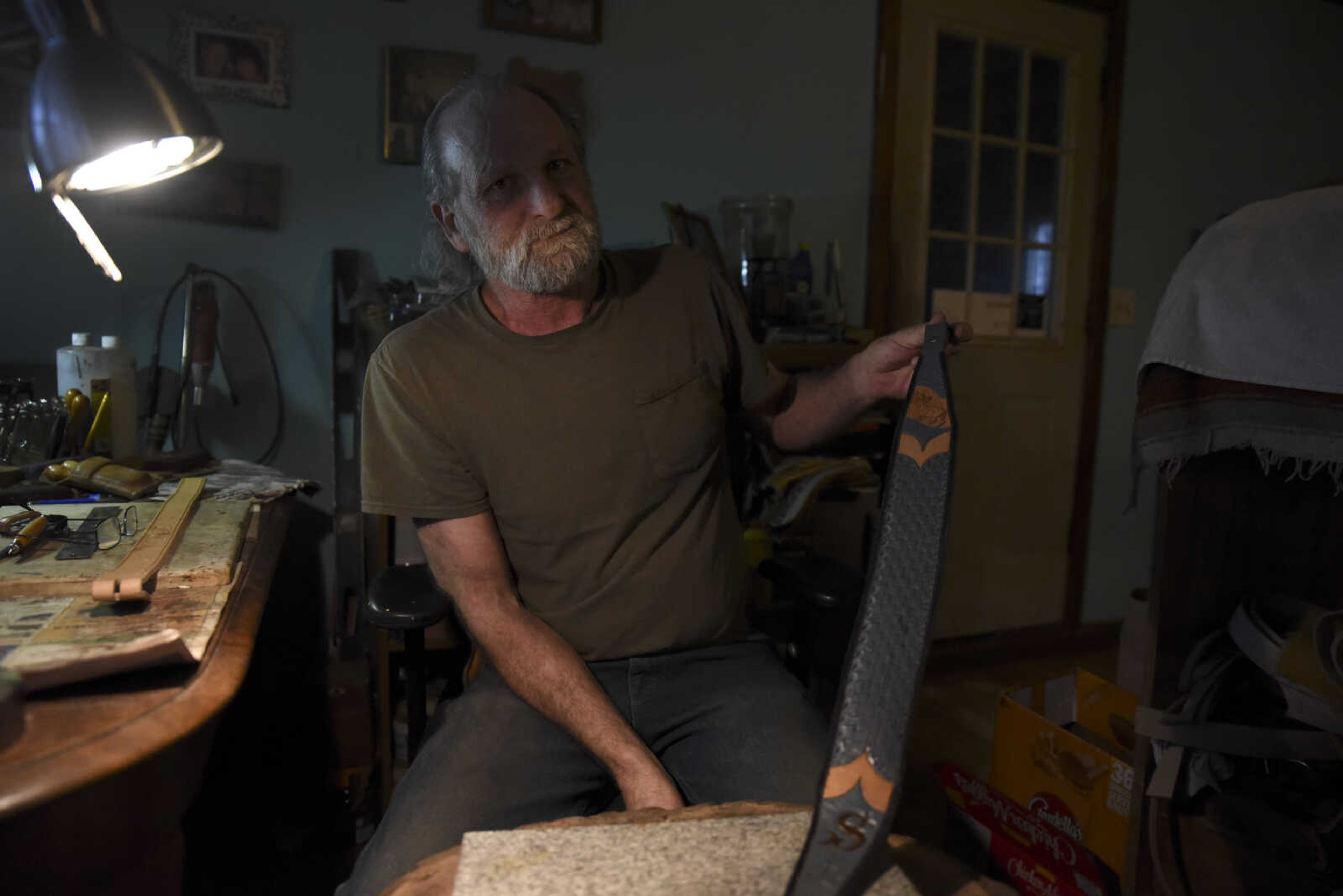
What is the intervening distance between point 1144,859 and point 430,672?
1.44 metres

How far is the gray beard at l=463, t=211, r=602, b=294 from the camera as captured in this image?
1.27m

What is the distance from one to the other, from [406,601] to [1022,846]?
45.9 inches

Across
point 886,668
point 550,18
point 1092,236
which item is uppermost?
point 550,18

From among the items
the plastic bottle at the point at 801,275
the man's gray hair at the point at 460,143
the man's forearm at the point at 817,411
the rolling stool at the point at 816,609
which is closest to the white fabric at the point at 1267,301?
the man's forearm at the point at 817,411

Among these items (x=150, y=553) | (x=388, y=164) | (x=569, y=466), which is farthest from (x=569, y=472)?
(x=388, y=164)

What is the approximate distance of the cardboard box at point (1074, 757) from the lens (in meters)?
1.50

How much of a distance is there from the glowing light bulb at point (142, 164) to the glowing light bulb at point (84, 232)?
0.34 ft

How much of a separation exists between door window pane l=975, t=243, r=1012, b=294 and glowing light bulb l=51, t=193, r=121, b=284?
2.41 m

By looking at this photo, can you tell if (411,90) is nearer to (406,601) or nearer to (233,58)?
(233,58)

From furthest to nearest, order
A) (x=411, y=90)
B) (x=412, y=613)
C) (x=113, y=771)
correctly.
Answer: (x=411, y=90) → (x=412, y=613) → (x=113, y=771)

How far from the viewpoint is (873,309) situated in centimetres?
251

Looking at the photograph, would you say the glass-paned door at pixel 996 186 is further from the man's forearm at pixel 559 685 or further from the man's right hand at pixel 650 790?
the man's right hand at pixel 650 790

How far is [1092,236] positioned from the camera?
113 inches

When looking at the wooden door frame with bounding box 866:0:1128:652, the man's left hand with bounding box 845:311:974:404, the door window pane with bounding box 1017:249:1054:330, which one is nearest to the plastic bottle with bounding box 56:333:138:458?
the man's left hand with bounding box 845:311:974:404
